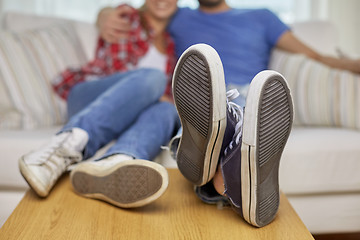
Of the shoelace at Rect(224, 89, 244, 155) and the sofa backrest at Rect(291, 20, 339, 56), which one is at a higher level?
the shoelace at Rect(224, 89, 244, 155)

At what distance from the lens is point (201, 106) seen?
0.74m

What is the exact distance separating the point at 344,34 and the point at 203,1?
1.63 meters

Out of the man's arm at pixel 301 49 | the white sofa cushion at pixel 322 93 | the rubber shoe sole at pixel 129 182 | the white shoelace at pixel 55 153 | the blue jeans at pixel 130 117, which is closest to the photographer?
the rubber shoe sole at pixel 129 182

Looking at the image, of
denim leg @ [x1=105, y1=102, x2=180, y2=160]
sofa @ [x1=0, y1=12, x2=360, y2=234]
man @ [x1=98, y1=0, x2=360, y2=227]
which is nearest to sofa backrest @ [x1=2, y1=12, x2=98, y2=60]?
sofa @ [x1=0, y1=12, x2=360, y2=234]

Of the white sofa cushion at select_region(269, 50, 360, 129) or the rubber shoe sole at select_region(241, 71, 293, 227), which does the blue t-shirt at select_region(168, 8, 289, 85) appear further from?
the rubber shoe sole at select_region(241, 71, 293, 227)

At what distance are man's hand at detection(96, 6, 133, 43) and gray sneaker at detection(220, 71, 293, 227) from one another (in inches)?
37.3

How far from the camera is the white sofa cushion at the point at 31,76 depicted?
1597 mm

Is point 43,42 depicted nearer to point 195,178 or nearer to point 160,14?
point 160,14

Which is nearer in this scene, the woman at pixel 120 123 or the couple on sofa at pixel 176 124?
the couple on sofa at pixel 176 124

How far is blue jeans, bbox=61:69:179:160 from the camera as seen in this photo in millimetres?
1048

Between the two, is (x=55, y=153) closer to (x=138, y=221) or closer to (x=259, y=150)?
(x=138, y=221)

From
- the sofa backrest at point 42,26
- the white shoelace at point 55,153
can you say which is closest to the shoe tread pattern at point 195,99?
the white shoelace at point 55,153

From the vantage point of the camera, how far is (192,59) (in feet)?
2.44

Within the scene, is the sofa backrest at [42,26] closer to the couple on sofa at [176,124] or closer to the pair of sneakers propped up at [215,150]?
the couple on sofa at [176,124]
